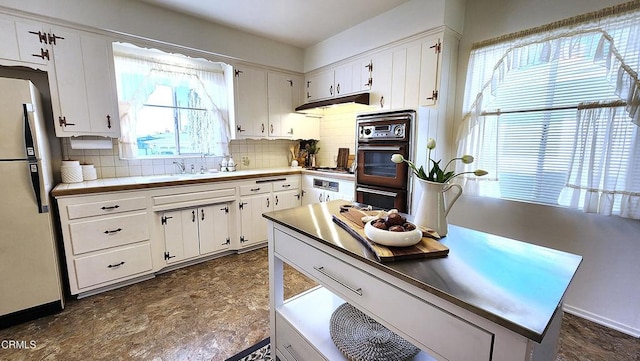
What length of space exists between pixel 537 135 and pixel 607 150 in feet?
1.41

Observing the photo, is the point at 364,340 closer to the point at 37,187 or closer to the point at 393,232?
the point at 393,232

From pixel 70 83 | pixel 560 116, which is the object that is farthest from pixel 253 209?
pixel 560 116

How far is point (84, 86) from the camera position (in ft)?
7.91

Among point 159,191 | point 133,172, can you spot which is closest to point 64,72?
point 133,172

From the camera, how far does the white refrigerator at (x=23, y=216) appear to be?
71.2 inches

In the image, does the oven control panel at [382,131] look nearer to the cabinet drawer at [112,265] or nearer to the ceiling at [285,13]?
the ceiling at [285,13]

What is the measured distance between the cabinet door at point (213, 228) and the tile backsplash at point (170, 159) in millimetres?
757

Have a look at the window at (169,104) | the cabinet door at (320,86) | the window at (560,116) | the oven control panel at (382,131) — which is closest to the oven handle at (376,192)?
the oven control panel at (382,131)

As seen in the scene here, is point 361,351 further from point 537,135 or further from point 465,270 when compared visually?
point 537,135

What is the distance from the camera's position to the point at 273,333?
61.2 inches

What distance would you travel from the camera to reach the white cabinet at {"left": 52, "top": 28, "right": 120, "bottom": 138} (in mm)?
2311

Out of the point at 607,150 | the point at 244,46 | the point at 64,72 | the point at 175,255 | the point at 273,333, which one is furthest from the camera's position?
the point at 244,46

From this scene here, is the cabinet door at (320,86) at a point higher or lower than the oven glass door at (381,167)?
higher

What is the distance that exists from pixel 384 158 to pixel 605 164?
1.58 metres
